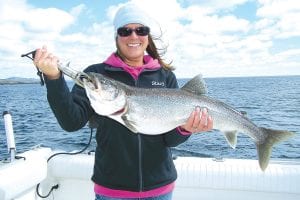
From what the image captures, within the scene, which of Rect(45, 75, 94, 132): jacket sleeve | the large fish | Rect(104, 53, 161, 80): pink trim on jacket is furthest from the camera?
Rect(104, 53, 161, 80): pink trim on jacket

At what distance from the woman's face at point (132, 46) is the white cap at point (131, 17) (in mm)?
49

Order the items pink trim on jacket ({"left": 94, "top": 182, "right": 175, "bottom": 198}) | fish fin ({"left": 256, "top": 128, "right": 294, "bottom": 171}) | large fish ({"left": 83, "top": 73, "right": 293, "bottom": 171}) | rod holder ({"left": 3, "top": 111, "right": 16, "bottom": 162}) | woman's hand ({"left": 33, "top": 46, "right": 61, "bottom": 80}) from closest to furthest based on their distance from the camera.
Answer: woman's hand ({"left": 33, "top": 46, "right": 61, "bottom": 80}) → large fish ({"left": 83, "top": 73, "right": 293, "bottom": 171}) → pink trim on jacket ({"left": 94, "top": 182, "right": 175, "bottom": 198}) → fish fin ({"left": 256, "top": 128, "right": 294, "bottom": 171}) → rod holder ({"left": 3, "top": 111, "right": 16, "bottom": 162})

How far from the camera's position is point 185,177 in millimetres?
6859

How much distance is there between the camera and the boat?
6.51m

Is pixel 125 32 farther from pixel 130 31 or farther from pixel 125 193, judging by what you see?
pixel 125 193

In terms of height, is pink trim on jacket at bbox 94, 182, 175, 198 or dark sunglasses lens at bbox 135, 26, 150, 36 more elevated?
dark sunglasses lens at bbox 135, 26, 150, 36

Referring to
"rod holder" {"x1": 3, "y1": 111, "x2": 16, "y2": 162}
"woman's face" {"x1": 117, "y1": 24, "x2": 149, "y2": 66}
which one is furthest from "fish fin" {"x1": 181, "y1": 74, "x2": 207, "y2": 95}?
"rod holder" {"x1": 3, "y1": 111, "x2": 16, "y2": 162}

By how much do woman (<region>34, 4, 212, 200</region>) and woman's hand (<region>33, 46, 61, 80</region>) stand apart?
0.30 m

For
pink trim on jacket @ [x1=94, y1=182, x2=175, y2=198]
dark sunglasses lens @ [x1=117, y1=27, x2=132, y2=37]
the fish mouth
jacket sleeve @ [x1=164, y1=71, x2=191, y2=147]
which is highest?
dark sunglasses lens @ [x1=117, y1=27, x2=132, y2=37]

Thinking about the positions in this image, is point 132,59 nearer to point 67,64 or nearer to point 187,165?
point 67,64

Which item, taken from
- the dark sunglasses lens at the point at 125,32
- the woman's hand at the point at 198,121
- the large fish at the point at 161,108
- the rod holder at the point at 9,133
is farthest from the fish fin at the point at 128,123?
the rod holder at the point at 9,133

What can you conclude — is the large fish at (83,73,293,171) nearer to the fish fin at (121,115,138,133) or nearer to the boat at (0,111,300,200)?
the fish fin at (121,115,138,133)

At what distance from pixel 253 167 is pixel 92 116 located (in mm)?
3598

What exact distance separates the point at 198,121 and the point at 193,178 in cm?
295
